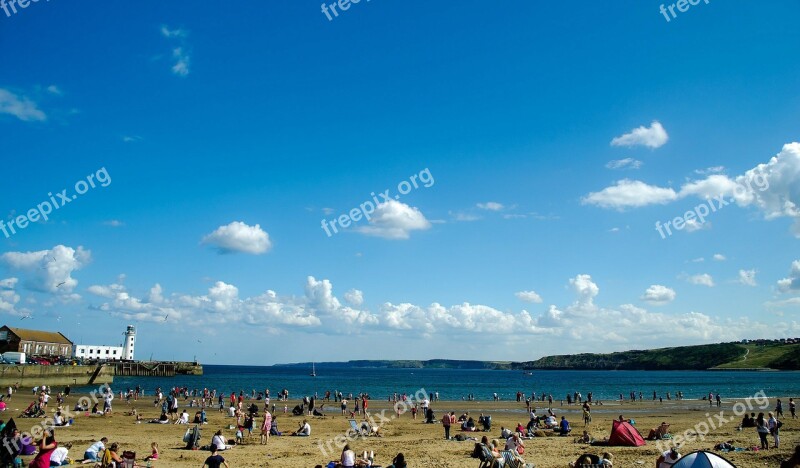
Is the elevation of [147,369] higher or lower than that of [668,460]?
lower

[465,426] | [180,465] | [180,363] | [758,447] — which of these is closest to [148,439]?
[180,465]

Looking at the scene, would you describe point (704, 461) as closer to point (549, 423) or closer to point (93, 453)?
point (549, 423)

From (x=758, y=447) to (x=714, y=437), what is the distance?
4284 mm

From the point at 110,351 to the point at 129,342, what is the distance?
5.54 metres

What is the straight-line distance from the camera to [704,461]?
13.8m

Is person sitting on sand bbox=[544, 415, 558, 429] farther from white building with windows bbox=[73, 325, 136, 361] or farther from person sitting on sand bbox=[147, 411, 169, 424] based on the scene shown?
white building with windows bbox=[73, 325, 136, 361]

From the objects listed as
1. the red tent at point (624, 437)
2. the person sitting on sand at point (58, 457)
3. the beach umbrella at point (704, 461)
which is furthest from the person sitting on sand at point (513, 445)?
the person sitting on sand at point (58, 457)

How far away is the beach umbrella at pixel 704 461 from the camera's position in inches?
538

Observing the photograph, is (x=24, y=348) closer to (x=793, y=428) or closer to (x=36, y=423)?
(x=36, y=423)

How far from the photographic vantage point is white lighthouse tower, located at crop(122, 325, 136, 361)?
408 ft

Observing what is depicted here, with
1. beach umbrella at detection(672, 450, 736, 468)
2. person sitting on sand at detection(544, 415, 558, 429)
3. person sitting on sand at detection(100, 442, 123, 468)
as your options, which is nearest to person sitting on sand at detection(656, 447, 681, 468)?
beach umbrella at detection(672, 450, 736, 468)

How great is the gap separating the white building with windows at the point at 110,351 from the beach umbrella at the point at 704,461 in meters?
125

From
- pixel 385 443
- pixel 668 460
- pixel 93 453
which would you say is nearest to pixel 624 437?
pixel 668 460

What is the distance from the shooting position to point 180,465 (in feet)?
60.9
